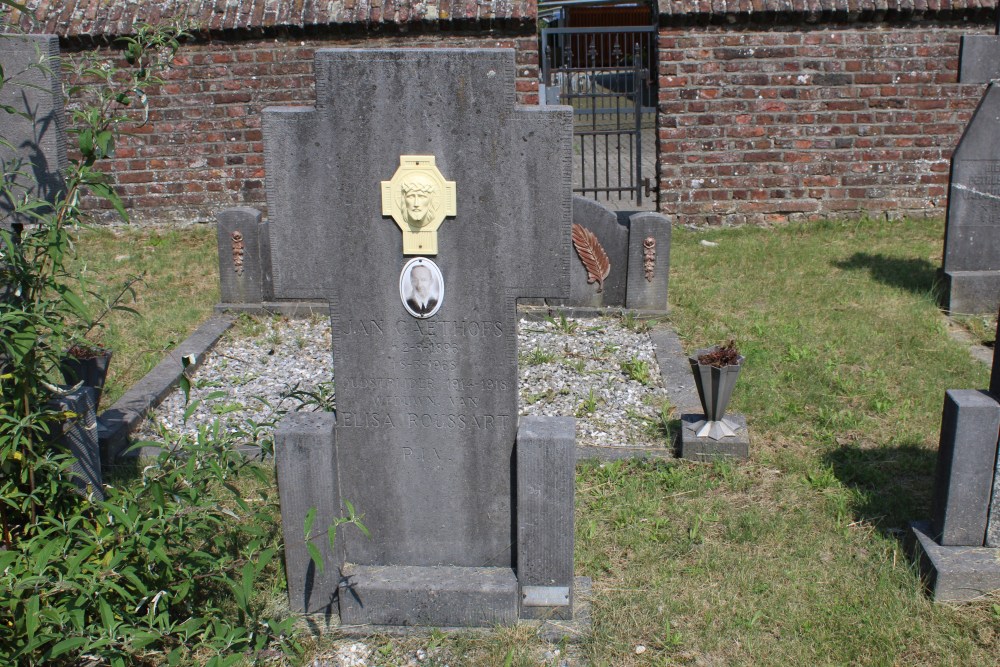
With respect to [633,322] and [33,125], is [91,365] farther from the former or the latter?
[633,322]

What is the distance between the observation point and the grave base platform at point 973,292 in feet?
24.4

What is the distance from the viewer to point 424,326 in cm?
352

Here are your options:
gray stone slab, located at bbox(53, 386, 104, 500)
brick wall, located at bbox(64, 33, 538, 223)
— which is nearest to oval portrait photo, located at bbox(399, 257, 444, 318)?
Result: gray stone slab, located at bbox(53, 386, 104, 500)

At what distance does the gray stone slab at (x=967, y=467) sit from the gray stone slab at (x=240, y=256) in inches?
209

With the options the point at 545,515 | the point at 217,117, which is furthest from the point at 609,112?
the point at 545,515

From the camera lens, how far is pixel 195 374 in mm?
6562

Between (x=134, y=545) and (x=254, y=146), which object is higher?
(x=254, y=146)

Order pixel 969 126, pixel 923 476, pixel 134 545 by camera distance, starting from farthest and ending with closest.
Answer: pixel 969 126 → pixel 923 476 → pixel 134 545

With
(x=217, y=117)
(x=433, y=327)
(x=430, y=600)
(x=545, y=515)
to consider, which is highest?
(x=217, y=117)

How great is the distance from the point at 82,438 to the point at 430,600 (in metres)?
1.58

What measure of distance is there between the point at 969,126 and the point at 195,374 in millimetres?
5901

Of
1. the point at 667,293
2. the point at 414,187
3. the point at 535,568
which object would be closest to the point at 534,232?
the point at 414,187

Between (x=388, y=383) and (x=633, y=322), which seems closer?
(x=388, y=383)

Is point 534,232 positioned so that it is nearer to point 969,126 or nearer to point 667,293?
point 667,293
